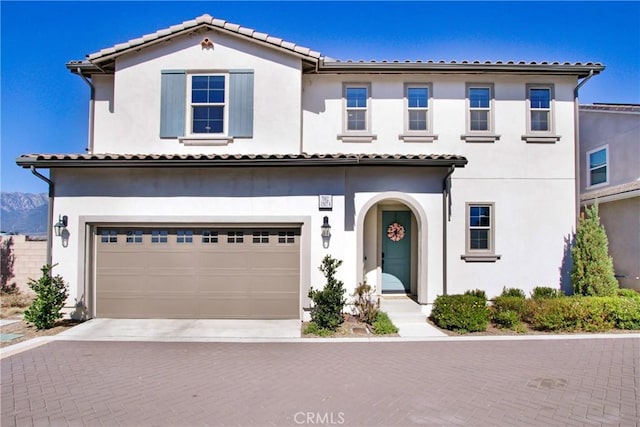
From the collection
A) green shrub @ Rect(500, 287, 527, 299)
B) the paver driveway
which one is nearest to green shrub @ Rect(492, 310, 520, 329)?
the paver driveway

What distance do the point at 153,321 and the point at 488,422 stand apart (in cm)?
802

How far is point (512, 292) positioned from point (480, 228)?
2.07 meters

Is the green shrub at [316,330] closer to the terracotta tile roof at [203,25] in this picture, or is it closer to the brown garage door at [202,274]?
the brown garage door at [202,274]

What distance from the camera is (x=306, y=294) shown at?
354 inches

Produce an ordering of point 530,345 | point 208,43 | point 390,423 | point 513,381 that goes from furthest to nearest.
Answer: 1. point 208,43
2. point 530,345
3. point 513,381
4. point 390,423

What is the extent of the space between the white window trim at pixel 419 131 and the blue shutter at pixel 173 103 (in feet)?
22.2

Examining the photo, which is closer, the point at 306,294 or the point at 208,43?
the point at 306,294

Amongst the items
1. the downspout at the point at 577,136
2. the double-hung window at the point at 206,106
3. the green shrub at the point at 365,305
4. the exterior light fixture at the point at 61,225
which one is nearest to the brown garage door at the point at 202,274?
the exterior light fixture at the point at 61,225

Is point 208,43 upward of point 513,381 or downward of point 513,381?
upward

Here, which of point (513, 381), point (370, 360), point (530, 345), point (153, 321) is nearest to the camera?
point (513, 381)

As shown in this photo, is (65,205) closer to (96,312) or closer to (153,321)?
(96,312)

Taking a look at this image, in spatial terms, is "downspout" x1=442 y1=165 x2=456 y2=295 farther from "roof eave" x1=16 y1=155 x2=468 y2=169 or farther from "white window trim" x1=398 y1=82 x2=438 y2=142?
"roof eave" x1=16 y1=155 x2=468 y2=169

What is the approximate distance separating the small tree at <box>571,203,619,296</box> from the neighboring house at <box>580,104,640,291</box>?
186 centimetres

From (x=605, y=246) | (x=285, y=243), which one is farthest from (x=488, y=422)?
(x=605, y=246)
